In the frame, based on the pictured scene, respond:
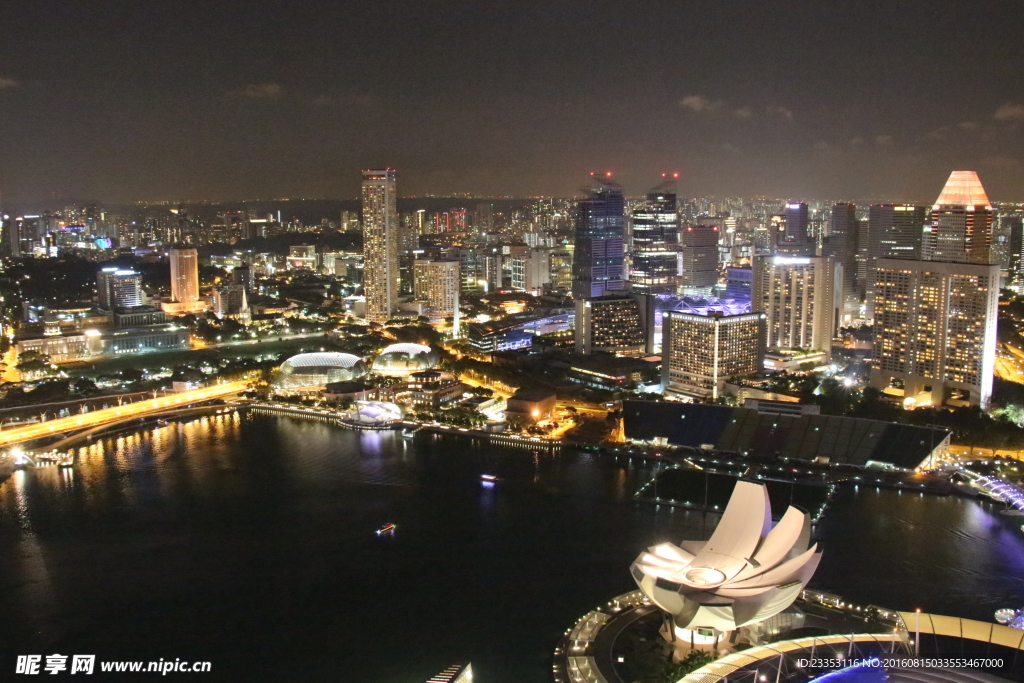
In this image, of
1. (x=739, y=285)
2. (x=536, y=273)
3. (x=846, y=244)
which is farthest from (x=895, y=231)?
(x=536, y=273)

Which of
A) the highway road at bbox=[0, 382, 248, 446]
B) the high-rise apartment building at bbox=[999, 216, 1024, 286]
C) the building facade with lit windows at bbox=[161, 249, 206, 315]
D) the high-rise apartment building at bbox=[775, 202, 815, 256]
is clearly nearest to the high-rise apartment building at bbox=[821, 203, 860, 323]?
the high-rise apartment building at bbox=[775, 202, 815, 256]

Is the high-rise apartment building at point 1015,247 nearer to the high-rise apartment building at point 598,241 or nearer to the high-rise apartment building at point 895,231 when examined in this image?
the high-rise apartment building at point 895,231

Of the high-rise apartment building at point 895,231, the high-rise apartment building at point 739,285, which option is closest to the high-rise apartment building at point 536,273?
the high-rise apartment building at point 739,285

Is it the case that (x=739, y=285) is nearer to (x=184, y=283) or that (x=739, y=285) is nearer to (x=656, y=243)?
(x=656, y=243)

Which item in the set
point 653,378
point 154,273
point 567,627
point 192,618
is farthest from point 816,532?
point 154,273

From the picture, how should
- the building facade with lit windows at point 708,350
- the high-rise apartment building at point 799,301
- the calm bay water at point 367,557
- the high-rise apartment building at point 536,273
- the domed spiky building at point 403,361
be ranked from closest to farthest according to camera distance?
the calm bay water at point 367,557 → the building facade with lit windows at point 708,350 → the domed spiky building at point 403,361 → the high-rise apartment building at point 799,301 → the high-rise apartment building at point 536,273

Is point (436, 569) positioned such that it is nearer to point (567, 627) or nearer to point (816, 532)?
point (567, 627)

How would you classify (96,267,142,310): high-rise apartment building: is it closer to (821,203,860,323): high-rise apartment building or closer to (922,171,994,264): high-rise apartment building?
(821,203,860,323): high-rise apartment building
